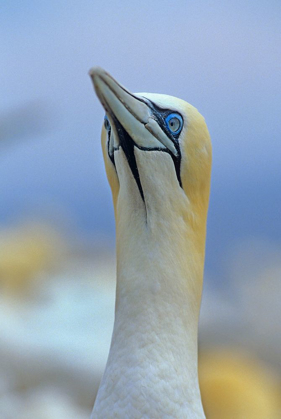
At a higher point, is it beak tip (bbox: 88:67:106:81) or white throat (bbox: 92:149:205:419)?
beak tip (bbox: 88:67:106:81)

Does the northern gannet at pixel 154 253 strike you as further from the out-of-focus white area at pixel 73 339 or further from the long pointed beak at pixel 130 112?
the out-of-focus white area at pixel 73 339

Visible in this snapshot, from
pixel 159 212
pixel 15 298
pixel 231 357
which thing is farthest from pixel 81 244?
pixel 159 212

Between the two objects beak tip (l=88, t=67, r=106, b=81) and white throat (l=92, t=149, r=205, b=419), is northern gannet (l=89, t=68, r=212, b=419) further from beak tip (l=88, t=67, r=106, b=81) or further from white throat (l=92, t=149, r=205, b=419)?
beak tip (l=88, t=67, r=106, b=81)

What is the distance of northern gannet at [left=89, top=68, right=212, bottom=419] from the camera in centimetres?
187

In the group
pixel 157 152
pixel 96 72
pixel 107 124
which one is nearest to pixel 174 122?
pixel 157 152

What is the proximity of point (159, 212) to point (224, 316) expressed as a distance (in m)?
4.66

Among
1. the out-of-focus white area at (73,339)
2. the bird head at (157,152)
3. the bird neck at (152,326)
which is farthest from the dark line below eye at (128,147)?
the out-of-focus white area at (73,339)

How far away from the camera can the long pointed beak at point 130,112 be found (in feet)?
5.75

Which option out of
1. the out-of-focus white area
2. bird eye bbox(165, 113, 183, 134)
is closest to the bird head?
bird eye bbox(165, 113, 183, 134)

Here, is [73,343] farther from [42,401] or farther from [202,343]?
[202,343]

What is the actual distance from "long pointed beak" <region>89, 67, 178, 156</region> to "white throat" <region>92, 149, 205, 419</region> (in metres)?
0.04

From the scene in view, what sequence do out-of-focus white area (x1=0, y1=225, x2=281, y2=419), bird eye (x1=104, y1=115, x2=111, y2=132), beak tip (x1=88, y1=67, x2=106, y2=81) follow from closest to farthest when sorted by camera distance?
1. beak tip (x1=88, y1=67, x2=106, y2=81)
2. bird eye (x1=104, y1=115, x2=111, y2=132)
3. out-of-focus white area (x1=0, y1=225, x2=281, y2=419)

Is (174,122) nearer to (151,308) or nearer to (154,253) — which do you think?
(154,253)

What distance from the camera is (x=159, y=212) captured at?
194 cm
